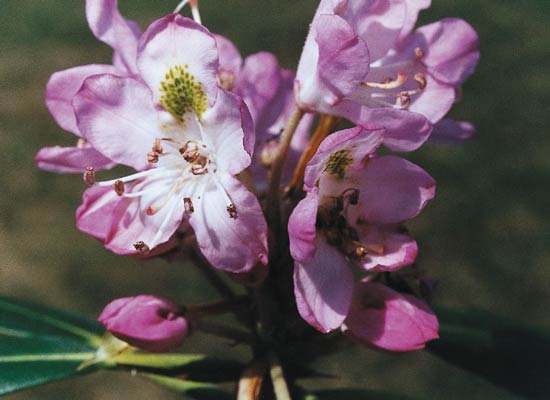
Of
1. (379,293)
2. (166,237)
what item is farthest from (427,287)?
(166,237)

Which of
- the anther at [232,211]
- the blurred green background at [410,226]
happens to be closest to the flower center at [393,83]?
the anther at [232,211]

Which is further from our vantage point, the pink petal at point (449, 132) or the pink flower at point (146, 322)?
the pink petal at point (449, 132)

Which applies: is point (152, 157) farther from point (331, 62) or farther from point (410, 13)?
point (410, 13)

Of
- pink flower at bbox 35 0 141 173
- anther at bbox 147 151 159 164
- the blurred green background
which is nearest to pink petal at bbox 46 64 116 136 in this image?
pink flower at bbox 35 0 141 173

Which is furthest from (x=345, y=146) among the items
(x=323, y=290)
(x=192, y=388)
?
(x=192, y=388)

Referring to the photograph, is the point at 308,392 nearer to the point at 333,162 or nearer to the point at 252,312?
the point at 252,312

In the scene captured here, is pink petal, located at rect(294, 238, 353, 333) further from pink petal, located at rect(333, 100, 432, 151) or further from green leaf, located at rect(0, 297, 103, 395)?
green leaf, located at rect(0, 297, 103, 395)

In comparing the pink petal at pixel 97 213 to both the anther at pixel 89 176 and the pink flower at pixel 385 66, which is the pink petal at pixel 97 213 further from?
the pink flower at pixel 385 66
